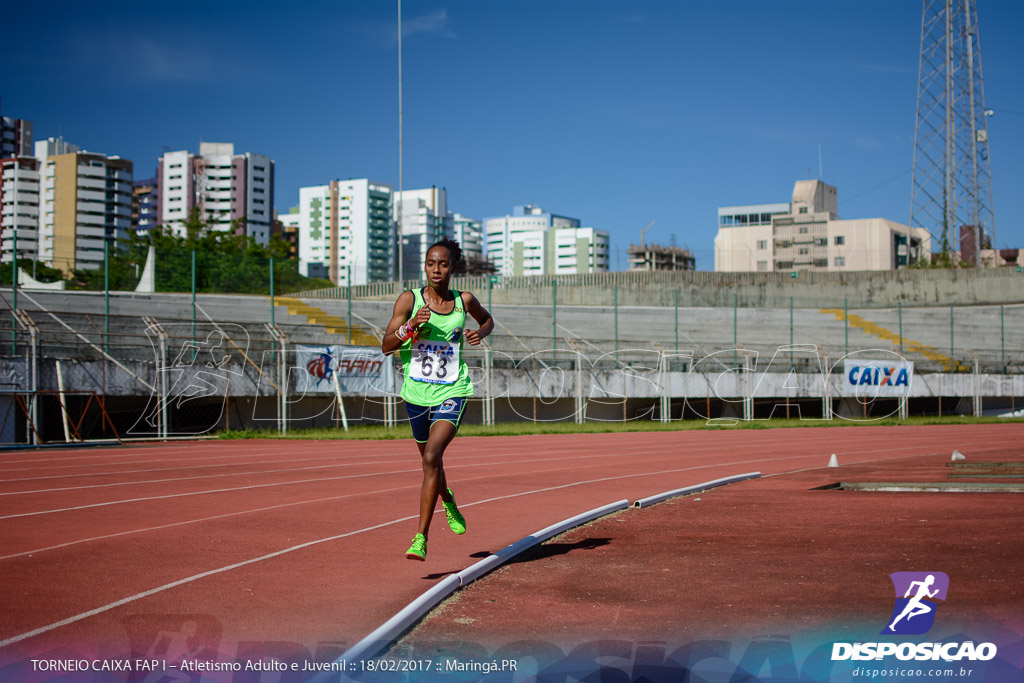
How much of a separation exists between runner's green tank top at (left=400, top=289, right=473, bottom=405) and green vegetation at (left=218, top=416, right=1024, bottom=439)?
47.6 ft

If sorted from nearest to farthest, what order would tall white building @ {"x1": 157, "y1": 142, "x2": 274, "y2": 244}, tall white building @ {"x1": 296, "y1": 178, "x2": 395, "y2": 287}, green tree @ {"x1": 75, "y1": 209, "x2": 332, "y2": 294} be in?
green tree @ {"x1": 75, "y1": 209, "x2": 332, "y2": 294}, tall white building @ {"x1": 157, "y1": 142, "x2": 274, "y2": 244}, tall white building @ {"x1": 296, "y1": 178, "x2": 395, "y2": 287}

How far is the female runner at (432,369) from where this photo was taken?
5738 millimetres

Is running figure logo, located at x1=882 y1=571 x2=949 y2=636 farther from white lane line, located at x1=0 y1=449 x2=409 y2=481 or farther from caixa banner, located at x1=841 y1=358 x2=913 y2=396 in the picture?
caixa banner, located at x1=841 y1=358 x2=913 y2=396

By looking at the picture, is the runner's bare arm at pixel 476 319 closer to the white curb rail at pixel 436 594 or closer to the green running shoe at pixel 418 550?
the green running shoe at pixel 418 550

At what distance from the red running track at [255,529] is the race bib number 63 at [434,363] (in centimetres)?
120

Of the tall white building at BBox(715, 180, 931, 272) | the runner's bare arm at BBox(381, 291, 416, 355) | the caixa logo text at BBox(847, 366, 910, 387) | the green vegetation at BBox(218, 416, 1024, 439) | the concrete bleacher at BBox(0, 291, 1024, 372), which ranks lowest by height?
the green vegetation at BBox(218, 416, 1024, 439)

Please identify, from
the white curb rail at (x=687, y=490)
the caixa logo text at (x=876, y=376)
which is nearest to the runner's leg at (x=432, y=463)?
the white curb rail at (x=687, y=490)

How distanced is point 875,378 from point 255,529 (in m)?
27.9

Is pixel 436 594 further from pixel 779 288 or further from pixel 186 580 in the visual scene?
pixel 779 288

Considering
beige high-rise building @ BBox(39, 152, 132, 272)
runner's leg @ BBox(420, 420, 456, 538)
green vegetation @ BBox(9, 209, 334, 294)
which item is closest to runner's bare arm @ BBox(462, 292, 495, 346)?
runner's leg @ BBox(420, 420, 456, 538)

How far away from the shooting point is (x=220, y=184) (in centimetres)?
18325

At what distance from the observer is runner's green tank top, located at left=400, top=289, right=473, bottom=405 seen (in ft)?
19.0

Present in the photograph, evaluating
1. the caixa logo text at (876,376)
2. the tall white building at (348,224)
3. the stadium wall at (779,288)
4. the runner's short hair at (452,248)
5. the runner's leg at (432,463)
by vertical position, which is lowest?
the runner's leg at (432,463)

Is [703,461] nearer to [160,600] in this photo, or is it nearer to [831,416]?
[160,600]
